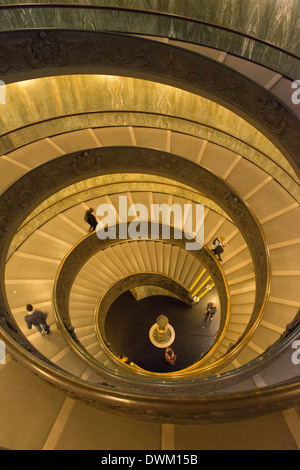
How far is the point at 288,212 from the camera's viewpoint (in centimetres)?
571

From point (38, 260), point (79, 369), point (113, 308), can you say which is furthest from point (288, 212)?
point (113, 308)

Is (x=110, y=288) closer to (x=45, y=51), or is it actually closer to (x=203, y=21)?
(x=45, y=51)

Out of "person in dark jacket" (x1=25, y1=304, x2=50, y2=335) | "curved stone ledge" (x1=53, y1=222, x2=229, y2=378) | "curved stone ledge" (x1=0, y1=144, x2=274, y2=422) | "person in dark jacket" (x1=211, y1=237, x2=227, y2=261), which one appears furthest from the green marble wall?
"person in dark jacket" (x1=25, y1=304, x2=50, y2=335)

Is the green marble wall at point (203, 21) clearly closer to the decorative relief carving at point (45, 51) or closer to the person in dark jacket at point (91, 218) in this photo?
the decorative relief carving at point (45, 51)

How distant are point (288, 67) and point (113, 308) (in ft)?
30.2

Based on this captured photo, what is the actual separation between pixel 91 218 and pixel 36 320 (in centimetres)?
313

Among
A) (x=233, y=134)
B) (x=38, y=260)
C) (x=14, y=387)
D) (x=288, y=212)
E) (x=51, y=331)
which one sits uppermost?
(x=233, y=134)

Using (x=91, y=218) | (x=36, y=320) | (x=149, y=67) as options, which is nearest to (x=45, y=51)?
(x=149, y=67)

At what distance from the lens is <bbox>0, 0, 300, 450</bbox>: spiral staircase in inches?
95.4

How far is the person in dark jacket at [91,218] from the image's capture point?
25.2ft

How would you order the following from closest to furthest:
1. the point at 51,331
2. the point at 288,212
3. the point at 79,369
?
the point at 79,369 < the point at 288,212 < the point at 51,331

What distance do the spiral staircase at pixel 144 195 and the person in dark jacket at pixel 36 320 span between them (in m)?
0.21

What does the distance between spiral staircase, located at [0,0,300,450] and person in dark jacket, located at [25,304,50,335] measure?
0.21 metres
